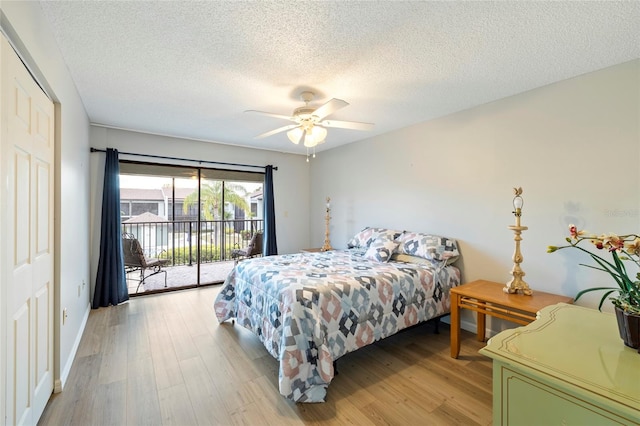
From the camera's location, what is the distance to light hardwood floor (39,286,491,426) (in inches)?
71.9

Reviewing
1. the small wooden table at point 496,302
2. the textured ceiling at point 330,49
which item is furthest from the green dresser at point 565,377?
the textured ceiling at point 330,49

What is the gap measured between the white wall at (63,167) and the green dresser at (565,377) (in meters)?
2.51

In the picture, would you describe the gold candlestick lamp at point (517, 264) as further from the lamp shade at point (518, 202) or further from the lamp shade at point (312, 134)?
the lamp shade at point (312, 134)

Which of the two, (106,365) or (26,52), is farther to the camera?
(106,365)

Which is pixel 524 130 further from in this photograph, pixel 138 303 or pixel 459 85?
pixel 138 303

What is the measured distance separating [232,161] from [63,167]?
281 centimetres

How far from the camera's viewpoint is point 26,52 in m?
1.43

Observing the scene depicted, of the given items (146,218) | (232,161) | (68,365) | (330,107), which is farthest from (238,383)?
(146,218)

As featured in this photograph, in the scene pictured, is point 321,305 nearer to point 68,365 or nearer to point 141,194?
point 68,365

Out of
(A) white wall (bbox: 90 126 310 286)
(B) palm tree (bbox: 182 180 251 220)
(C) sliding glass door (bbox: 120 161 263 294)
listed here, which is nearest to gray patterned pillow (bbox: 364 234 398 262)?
(A) white wall (bbox: 90 126 310 286)

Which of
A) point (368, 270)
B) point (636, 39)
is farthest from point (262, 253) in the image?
point (636, 39)

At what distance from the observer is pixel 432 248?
10.4ft

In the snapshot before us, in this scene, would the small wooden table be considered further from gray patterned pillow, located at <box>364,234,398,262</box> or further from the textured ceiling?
the textured ceiling

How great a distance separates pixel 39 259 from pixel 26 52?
3.85 ft
